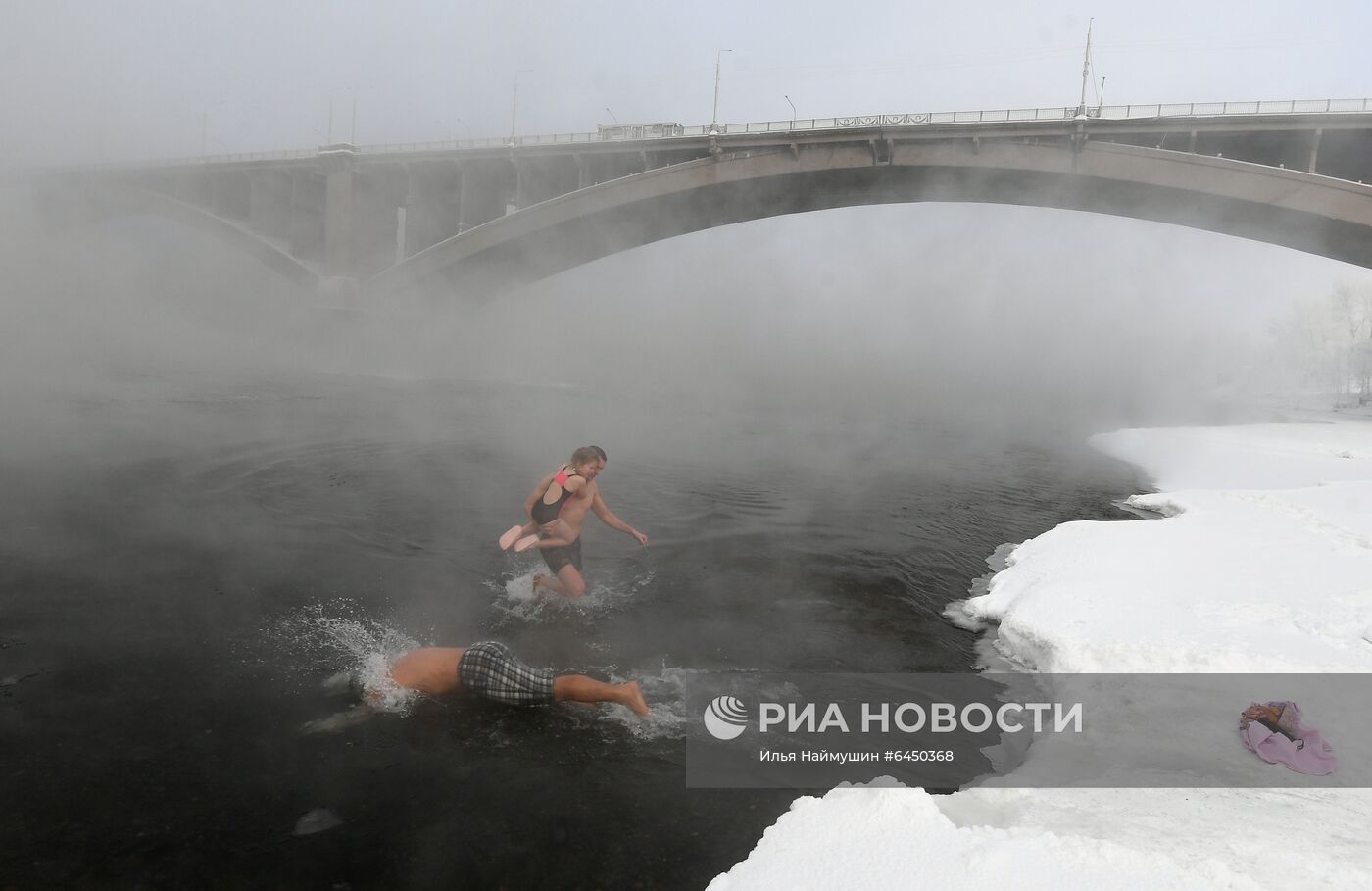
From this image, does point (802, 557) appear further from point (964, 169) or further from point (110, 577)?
point (964, 169)

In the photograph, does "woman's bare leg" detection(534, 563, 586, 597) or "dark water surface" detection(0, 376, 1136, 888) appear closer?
"dark water surface" detection(0, 376, 1136, 888)

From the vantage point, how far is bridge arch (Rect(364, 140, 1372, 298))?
23.9 m

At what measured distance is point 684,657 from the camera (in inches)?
239

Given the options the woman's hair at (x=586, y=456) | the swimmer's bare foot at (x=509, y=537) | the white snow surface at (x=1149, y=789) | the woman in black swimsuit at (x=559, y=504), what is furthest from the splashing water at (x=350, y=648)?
the white snow surface at (x=1149, y=789)

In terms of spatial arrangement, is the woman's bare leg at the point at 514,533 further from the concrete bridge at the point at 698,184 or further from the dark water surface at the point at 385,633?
the concrete bridge at the point at 698,184

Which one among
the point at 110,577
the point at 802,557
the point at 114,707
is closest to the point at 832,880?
the point at 114,707

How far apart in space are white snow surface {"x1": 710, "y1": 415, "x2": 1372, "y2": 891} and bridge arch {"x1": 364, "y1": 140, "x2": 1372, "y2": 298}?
15.6 m

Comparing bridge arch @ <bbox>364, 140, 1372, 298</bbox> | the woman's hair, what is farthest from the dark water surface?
bridge arch @ <bbox>364, 140, 1372, 298</bbox>

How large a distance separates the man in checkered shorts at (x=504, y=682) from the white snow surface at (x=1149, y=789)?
151cm

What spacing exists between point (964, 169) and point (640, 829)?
→ 95.8 feet

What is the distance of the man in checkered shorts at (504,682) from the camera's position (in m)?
4.95

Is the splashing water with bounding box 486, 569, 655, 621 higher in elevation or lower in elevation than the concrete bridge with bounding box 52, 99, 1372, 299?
lower

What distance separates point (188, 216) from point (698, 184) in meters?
30.3

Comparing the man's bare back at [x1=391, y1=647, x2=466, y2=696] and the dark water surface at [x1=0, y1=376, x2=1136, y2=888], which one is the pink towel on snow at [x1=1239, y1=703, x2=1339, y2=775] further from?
the man's bare back at [x1=391, y1=647, x2=466, y2=696]
